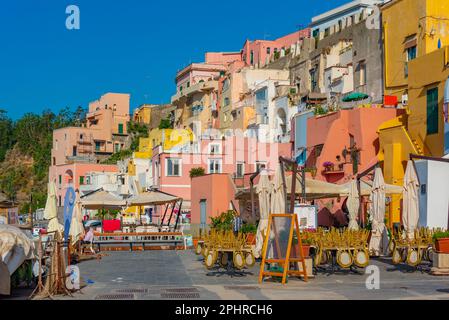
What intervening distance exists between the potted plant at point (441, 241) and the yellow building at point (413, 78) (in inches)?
493

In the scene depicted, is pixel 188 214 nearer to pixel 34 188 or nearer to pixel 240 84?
pixel 240 84

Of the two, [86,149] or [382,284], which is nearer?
[382,284]

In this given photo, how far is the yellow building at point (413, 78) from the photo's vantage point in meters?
29.6

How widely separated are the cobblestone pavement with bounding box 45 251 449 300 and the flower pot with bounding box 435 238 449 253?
0.71 metres

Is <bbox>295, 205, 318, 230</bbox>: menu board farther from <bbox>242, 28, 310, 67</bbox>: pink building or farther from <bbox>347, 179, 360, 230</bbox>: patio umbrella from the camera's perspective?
<bbox>242, 28, 310, 67</bbox>: pink building

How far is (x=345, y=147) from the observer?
1468 inches

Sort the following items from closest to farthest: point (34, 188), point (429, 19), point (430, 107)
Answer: point (430, 107) < point (429, 19) < point (34, 188)

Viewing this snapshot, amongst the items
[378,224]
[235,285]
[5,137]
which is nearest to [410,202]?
[378,224]

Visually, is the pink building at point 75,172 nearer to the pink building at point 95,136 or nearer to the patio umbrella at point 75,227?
the pink building at point 95,136

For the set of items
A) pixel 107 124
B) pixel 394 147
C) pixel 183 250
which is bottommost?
pixel 183 250

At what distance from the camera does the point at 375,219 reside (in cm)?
2152

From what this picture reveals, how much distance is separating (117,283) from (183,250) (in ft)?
46.5

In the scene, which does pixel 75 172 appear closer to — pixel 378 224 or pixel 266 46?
pixel 266 46
